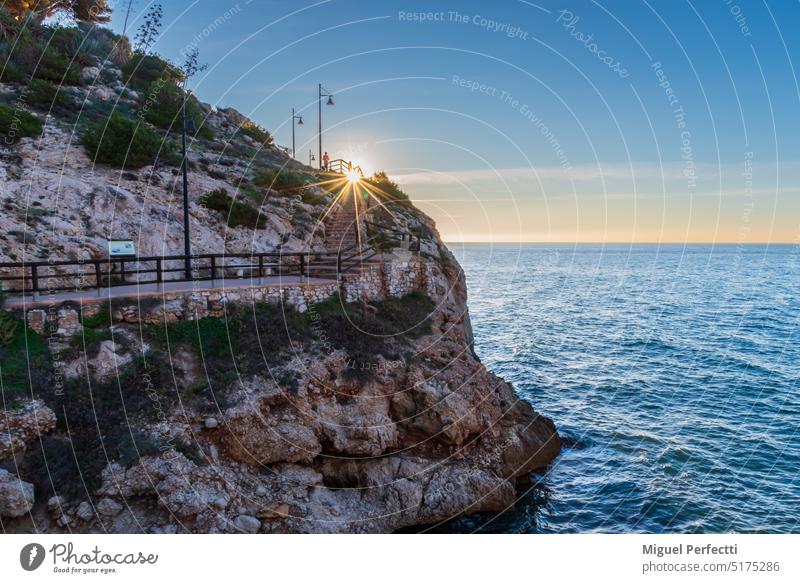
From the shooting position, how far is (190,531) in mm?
13016

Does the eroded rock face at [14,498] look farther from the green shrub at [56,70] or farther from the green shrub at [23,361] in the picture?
the green shrub at [56,70]

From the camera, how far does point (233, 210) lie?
2648cm

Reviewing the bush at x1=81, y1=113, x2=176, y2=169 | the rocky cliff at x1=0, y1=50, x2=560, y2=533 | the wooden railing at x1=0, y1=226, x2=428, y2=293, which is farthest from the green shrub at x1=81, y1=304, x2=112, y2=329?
the bush at x1=81, y1=113, x2=176, y2=169

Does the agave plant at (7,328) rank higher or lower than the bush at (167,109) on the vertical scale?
lower

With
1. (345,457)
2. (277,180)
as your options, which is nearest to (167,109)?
(277,180)

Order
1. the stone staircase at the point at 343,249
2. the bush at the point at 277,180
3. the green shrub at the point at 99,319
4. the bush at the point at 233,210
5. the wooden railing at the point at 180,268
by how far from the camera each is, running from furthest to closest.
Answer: the bush at the point at 277,180
the bush at the point at 233,210
the stone staircase at the point at 343,249
the wooden railing at the point at 180,268
the green shrub at the point at 99,319

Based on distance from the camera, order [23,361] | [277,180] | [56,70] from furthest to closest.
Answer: [56,70] → [277,180] → [23,361]

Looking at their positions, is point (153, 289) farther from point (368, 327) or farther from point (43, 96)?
point (43, 96)

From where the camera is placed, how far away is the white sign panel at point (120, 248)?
1859 centimetres

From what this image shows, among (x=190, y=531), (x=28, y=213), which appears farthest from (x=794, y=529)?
(x=28, y=213)

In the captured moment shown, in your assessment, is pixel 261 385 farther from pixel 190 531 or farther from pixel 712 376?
pixel 712 376

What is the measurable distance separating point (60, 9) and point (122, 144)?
104 feet

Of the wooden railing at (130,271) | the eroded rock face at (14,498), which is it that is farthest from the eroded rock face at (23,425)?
the wooden railing at (130,271)

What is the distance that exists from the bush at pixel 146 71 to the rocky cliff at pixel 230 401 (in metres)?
17.1
